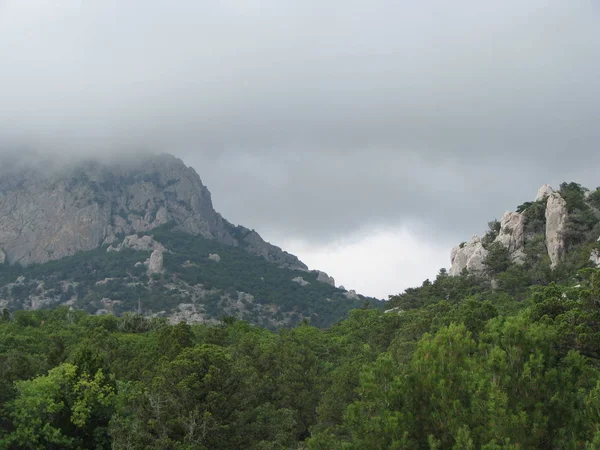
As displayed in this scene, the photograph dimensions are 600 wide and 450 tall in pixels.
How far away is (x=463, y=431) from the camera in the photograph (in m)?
15.9

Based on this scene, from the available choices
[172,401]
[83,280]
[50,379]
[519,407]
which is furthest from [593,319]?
[83,280]

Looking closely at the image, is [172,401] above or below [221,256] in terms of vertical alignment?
below

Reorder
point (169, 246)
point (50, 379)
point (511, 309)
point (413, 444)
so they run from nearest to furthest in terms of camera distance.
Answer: point (413, 444) → point (50, 379) → point (511, 309) → point (169, 246)

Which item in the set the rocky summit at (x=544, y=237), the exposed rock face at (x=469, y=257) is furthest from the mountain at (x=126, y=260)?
the rocky summit at (x=544, y=237)

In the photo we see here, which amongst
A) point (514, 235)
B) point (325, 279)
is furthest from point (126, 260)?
point (514, 235)

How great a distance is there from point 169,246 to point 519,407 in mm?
165802

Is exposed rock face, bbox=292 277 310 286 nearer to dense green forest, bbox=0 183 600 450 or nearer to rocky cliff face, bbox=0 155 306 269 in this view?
rocky cliff face, bbox=0 155 306 269

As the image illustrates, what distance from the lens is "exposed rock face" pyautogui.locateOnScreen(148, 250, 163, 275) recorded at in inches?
6353

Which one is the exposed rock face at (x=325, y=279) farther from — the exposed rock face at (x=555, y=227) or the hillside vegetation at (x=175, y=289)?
the exposed rock face at (x=555, y=227)

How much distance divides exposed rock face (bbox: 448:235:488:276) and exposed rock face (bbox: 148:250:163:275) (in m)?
→ 89.2

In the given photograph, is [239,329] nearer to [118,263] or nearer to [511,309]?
[511,309]

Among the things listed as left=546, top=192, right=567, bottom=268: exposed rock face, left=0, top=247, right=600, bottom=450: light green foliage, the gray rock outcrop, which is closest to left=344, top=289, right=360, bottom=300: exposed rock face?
the gray rock outcrop

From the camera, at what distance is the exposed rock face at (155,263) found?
161375 mm

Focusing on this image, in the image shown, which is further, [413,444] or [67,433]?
[67,433]
